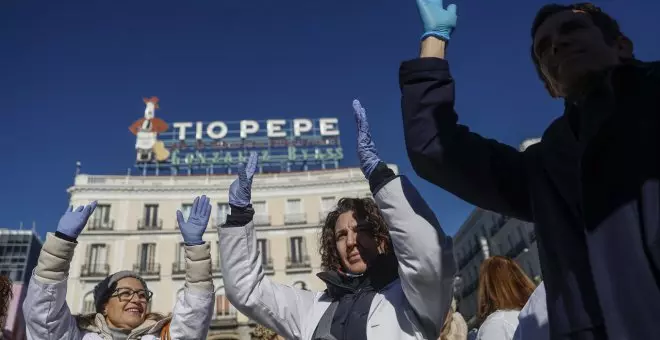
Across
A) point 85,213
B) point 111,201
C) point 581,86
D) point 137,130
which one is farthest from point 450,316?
point 137,130

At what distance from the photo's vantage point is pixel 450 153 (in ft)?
4.33

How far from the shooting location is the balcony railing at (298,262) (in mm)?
30938

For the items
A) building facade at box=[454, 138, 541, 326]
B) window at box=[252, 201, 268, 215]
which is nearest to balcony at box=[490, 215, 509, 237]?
building facade at box=[454, 138, 541, 326]

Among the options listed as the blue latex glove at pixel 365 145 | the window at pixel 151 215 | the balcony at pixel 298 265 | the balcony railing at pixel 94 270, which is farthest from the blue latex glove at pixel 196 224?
the window at pixel 151 215

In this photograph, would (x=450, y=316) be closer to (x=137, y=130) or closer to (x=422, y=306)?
(x=422, y=306)

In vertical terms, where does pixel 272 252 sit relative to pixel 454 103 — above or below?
above

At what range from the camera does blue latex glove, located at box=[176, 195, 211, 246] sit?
3.59 meters

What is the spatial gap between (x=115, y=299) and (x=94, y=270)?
28.8m

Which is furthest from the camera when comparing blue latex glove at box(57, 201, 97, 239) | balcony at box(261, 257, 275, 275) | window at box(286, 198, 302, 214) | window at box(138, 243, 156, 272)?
window at box(286, 198, 302, 214)

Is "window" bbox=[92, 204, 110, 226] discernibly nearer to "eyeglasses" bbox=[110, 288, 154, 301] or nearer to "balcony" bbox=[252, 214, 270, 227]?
"balcony" bbox=[252, 214, 270, 227]

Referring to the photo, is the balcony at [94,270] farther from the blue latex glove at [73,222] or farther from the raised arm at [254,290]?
the raised arm at [254,290]

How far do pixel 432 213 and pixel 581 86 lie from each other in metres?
0.84

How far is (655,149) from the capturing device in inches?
39.8

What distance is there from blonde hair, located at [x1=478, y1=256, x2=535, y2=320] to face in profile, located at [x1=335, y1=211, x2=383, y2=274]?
4.56 ft
